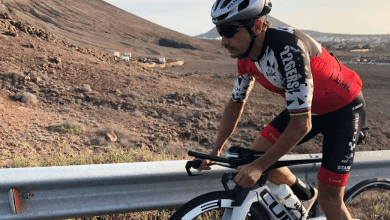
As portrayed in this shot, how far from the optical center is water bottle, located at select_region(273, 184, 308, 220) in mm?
2939

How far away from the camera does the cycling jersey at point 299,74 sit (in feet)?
8.50

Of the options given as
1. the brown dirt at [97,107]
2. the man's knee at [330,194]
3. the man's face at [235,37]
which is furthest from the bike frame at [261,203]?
the brown dirt at [97,107]

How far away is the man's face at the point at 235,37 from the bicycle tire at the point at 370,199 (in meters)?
1.63

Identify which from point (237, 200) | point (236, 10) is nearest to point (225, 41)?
point (236, 10)

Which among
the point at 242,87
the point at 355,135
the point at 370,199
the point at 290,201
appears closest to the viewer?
the point at 290,201

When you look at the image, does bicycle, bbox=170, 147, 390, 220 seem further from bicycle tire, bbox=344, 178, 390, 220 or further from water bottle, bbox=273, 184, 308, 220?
bicycle tire, bbox=344, 178, 390, 220

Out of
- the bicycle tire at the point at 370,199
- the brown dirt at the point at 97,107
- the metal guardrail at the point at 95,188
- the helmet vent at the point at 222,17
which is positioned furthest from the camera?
the brown dirt at the point at 97,107

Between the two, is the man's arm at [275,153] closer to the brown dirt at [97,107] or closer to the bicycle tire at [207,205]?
the bicycle tire at [207,205]

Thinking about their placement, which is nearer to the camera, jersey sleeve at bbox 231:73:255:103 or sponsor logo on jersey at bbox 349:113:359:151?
sponsor logo on jersey at bbox 349:113:359:151

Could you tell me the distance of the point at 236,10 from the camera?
258 centimetres

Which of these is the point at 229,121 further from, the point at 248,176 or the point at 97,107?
the point at 97,107

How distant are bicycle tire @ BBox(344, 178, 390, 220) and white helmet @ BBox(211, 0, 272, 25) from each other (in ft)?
5.82

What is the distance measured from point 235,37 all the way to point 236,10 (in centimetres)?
18

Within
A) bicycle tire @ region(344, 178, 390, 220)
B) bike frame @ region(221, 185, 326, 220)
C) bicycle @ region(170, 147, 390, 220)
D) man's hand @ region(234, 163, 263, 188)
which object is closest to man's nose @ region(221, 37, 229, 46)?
bicycle @ region(170, 147, 390, 220)
